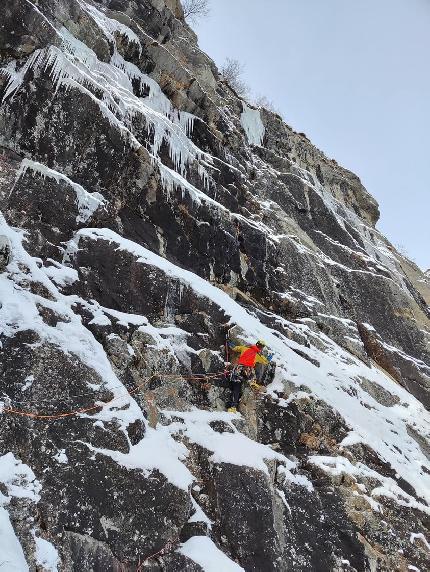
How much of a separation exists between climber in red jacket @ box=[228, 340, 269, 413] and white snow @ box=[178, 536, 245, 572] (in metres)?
2.64

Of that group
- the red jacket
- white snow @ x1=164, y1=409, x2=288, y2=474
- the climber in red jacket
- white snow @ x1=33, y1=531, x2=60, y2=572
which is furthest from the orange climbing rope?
white snow @ x1=33, y1=531, x2=60, y2=572

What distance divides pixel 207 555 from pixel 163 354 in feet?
10.6

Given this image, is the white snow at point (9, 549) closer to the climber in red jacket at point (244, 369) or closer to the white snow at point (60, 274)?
the white snow at point (60, 274)

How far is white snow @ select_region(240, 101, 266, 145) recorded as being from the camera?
22.0 meters

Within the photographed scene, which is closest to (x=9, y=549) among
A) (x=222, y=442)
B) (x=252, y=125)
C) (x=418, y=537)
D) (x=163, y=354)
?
(x=222, y=442)

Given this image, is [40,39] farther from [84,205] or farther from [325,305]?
[325,305]

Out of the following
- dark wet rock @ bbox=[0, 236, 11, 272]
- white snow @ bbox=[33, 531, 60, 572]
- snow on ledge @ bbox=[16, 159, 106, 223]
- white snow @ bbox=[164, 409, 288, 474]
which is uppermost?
snow on ledge @ bbox=[16, 159, 106, 223]

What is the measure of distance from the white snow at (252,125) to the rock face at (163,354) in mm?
4920

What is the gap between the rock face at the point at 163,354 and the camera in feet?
19.5

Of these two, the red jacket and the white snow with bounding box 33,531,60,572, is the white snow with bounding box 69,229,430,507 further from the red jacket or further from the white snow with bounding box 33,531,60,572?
the white snow with bounding box 33,531,60,572

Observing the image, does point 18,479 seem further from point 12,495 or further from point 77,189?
point 77,189

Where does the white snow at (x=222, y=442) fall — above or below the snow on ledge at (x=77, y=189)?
below

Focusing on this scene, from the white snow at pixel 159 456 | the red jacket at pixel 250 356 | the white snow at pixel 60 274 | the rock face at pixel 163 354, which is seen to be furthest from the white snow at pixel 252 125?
the white snow at pixel 159 456

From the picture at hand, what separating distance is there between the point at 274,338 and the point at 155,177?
4953mm
